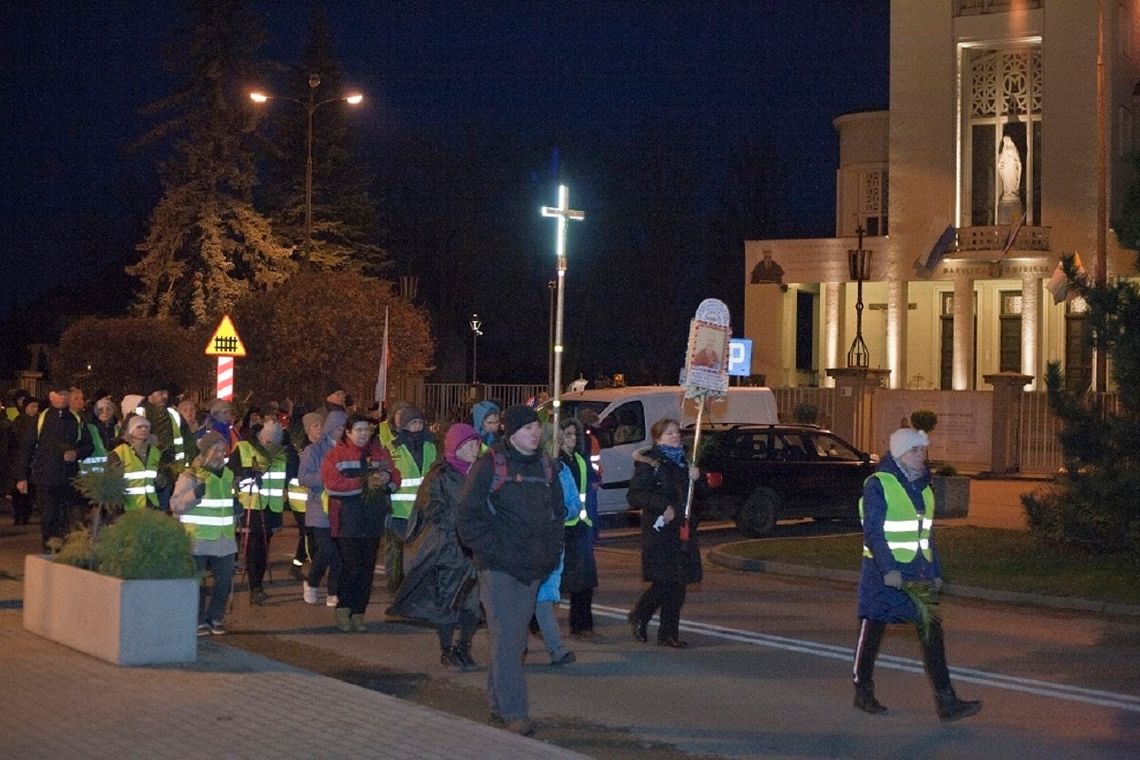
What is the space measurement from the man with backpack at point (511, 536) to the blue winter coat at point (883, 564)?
1932 millimetres

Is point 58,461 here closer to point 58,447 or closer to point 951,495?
point 58,447

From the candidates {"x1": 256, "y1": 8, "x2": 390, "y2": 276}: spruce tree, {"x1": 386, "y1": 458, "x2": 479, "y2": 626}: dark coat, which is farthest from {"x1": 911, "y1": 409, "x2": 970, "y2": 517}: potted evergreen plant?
{"x1": 256, "y1": 8, "x2": 390, "y2": 276}: spruce tree

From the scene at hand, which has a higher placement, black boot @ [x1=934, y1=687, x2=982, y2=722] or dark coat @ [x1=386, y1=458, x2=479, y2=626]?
dark coat @ [x1=386, y1=458, x2=479, y2=626]

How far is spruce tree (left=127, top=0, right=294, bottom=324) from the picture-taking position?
47156mm

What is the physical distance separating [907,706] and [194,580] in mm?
4823

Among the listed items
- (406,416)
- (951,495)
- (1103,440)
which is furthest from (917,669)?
(951,495)

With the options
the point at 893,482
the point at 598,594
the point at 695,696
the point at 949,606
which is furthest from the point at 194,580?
the point at 949,606

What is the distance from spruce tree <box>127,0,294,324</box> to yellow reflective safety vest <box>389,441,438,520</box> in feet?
114

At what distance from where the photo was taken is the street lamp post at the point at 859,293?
43.6 m

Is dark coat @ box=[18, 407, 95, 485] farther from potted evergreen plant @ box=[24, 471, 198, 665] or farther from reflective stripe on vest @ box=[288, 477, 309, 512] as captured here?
potted evergreen plant @ box=[24, 471, 198, 665]

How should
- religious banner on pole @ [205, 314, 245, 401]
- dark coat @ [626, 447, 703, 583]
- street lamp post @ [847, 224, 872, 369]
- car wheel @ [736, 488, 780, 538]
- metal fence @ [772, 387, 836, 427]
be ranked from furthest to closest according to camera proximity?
street lamp post @ [847, 224, 872, 369], metal fence @ [772, 387, 836, 427], religious banner on pole @ [205, 314, 245, 401], car wheel @ [736, 488, 780, 538], dark coat @ [626, 447, 703, 583]

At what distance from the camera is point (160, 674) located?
976cm

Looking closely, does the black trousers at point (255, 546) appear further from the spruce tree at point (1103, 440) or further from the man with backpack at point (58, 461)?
the spruce tree at point (1103, 440)

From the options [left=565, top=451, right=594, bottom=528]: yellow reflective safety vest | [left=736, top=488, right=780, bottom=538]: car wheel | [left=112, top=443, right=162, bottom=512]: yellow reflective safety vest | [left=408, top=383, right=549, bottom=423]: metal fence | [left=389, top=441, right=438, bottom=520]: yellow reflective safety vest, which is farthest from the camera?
[left=408, top=383, right=549, bottom=423]: metal fence
